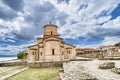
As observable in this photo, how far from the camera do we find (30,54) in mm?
29969

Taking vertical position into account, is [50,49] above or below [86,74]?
above

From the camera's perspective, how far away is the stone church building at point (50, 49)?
1059 inches

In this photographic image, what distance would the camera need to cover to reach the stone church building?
88.3ft

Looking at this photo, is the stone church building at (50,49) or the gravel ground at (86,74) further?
the stone church building at (50,49)

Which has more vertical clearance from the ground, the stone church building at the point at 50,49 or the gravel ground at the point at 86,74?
the stone church building at the point at 50,49

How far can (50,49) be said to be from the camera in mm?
26891

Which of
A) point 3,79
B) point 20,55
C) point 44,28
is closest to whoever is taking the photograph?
point 3,79

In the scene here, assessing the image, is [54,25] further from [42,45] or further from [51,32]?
[42,45]

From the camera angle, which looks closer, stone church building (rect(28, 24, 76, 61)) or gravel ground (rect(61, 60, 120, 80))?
gravel ground (rect(61, 60, 120, 80))

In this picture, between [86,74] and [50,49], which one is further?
[50,49]

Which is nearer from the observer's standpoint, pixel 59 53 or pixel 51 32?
pixel 59 53

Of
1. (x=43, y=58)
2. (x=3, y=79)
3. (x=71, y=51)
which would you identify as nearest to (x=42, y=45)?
(x=43, y=58)

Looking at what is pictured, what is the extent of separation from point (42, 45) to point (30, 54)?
363cm

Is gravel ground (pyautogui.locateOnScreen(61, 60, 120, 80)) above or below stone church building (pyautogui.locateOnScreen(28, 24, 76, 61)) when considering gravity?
below
